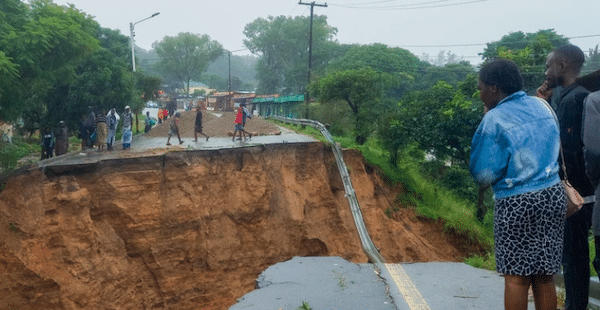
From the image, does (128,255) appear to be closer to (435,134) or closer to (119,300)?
(119,300)

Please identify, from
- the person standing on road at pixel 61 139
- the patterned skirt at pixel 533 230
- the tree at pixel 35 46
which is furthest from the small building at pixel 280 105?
the patterned skirt at pixel 533 230

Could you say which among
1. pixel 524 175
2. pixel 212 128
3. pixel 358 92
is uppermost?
pixel 358 92

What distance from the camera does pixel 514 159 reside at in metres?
2.70

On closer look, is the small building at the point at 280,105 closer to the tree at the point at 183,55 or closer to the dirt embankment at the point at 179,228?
the dirt embankment at the point at 179,228

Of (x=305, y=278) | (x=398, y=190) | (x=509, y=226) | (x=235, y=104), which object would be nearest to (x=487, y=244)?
(x=398, y=190)

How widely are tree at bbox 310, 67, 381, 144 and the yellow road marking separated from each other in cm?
1475

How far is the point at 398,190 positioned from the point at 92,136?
10.3 meters

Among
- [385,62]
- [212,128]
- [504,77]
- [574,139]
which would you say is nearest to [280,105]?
[385,62]

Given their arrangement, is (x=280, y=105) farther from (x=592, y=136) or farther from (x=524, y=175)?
(x=524, y=175)

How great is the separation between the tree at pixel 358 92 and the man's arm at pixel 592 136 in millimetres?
17172

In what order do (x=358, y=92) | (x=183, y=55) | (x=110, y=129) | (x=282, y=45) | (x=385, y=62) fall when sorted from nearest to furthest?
(x=110, y=129), (x=358, y=92), (x=385, y=62), (x=282, y=45), (x=183, y=55)

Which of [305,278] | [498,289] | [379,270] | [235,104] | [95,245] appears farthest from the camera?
[235,104]

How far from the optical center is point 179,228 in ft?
40.8

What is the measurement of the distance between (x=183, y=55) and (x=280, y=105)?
3376 centimetres
